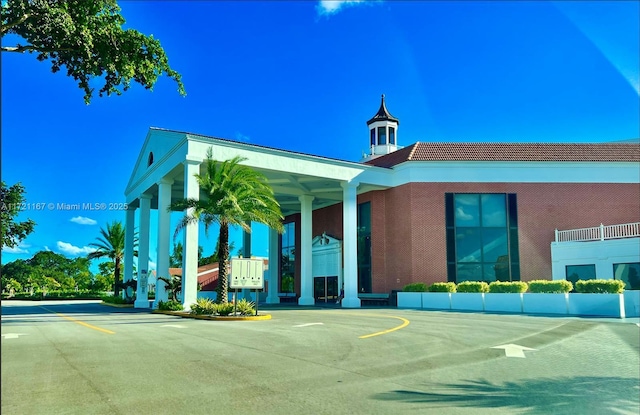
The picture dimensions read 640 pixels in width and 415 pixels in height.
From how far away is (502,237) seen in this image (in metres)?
34.3

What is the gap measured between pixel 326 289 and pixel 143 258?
14.4m

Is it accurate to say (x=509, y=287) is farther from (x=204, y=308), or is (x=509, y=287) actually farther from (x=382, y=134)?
(x=382, y=134)

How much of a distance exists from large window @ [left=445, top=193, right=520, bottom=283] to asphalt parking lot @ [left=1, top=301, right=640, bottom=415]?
60.4 ft

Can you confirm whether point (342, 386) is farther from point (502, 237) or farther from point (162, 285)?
point (502, 237)

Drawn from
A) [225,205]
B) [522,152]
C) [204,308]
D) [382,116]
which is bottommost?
[204,308]

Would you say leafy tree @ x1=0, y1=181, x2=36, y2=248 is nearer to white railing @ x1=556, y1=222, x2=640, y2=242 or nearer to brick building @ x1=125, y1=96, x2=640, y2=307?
brick building @ x1=125, y1=96, x2=640, y2=307

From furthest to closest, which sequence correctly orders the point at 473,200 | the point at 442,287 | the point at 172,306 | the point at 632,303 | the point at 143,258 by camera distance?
1. the point at 143,258
2. the point at 473,200
3. the point at 442,287
4. the point at 172,306
5. the point at 632,303

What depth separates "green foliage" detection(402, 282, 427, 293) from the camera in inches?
1253

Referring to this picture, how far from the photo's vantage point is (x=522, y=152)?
3525 cm

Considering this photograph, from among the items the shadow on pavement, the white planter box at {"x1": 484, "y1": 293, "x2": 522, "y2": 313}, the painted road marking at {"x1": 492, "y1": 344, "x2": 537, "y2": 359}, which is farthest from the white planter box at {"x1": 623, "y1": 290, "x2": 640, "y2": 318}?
the shadow on pavement

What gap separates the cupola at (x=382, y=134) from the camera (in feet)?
163

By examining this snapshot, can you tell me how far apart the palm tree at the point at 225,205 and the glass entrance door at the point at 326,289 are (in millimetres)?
17292

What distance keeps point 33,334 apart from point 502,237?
2814 cm

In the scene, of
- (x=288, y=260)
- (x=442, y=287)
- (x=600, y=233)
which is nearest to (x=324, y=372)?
(x=442, y=287)
